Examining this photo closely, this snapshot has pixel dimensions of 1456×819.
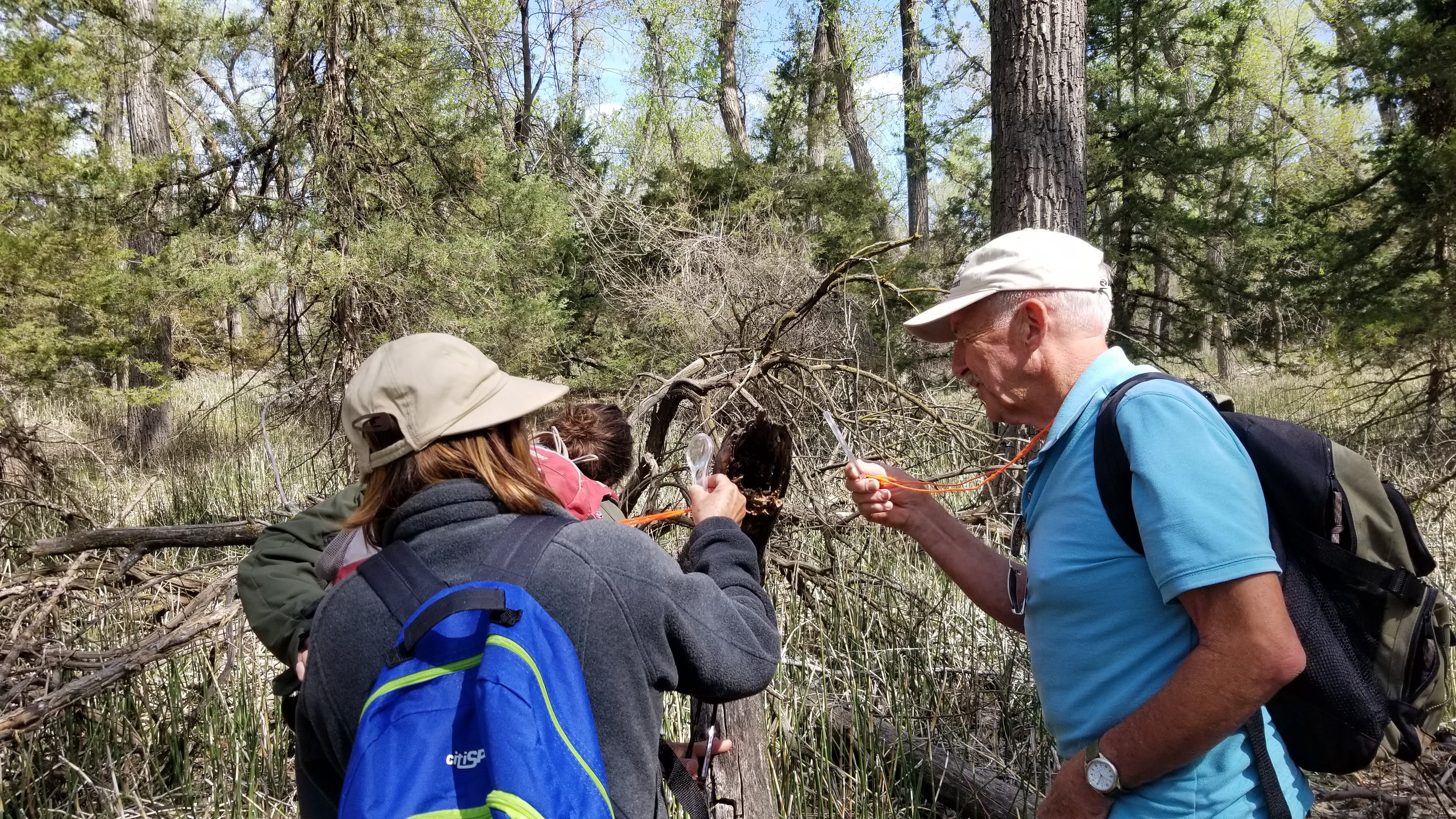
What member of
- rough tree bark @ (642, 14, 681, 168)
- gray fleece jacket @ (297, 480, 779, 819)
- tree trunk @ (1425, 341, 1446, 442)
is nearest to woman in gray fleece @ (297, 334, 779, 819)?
gray fleece jacket @ (297, 480, 779, 819)

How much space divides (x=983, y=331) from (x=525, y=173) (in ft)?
33.6

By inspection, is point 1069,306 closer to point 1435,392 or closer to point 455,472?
point 455,472

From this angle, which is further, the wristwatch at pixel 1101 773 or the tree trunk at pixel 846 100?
the tree trunk at pixel 846 100

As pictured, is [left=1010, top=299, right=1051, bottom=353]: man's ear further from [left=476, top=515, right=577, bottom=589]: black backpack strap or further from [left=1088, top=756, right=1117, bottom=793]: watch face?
[left=476, top=515, right=577, bottom=589]: black backpack strap

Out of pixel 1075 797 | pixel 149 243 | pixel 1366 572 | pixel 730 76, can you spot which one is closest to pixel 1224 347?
pixel 730 76

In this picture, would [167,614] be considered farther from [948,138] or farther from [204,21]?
[948,138]

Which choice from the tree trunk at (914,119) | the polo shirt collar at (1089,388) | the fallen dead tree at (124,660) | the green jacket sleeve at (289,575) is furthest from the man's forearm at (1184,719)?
the tree trunk at (914,119)

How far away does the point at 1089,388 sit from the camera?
1.45 m

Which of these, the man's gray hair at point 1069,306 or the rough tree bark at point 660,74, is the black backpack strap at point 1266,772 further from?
the rough tree bark at point 660,74

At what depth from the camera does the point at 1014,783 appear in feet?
10.2

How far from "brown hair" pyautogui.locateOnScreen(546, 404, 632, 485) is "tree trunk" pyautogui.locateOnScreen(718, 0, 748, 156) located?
1537 centimetres

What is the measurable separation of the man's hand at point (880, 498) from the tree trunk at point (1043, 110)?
363cm

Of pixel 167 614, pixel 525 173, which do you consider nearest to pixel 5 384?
pixel 167 614

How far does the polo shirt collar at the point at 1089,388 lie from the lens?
4.71 feet
